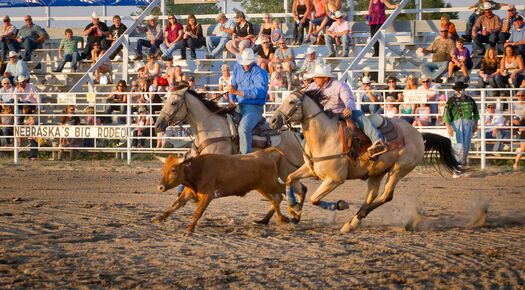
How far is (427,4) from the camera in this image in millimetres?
43406

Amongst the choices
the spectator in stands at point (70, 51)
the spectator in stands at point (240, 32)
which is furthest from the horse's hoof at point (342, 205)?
the spectator in stands at point (70, 51)

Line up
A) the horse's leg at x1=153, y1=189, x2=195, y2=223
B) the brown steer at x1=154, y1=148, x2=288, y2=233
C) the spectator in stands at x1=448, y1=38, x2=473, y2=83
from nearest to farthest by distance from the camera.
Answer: the brown steer at x1=154, y1=148, x2=288, y2=233 < the horse's leg at x1=153, y1=189, x2=195, y2=223 < the spectator in stands at x1=448, y1=38, x2=473, y2=83

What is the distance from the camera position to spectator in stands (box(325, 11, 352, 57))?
1976 cm

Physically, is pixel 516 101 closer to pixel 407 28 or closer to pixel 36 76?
pixel 407 28

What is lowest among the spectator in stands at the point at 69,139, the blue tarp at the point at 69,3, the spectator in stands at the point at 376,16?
the spectator in stands at the point at 69,139

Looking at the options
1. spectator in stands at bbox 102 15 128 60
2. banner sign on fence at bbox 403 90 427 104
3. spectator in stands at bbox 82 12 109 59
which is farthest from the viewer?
spectator in stands at bbox 82 12 109 59

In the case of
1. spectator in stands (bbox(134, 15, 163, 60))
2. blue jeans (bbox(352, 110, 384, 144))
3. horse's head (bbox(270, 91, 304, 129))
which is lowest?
blue jeans (bbox(352, 110, 384, 144))

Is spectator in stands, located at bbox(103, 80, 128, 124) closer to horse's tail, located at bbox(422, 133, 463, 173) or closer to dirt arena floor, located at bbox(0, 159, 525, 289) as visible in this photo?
dirt arena floor, located at bbox(0, 159, 525, 289)

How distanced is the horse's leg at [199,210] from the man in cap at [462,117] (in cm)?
698

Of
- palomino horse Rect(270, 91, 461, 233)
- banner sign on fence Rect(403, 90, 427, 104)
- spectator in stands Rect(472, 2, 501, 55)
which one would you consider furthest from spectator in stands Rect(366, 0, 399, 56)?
palomino horse Rect(270, 91, 461, 233)

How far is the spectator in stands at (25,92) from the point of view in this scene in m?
19.7

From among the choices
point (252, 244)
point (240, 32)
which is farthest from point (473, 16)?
point (252, 244)

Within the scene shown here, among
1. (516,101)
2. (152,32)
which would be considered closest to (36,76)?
(152,32)

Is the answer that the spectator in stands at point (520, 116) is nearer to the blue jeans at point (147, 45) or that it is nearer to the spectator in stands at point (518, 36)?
the spectator in stands at point (518, 36)
